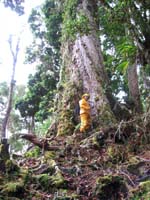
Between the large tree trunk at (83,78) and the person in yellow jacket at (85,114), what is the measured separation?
0.28 meters

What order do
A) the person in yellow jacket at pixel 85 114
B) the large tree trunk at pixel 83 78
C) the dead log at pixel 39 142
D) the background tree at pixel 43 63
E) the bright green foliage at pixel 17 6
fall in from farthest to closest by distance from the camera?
the background tree at pixel 43 63 < the bright green foliage at pixel 17 6 < the large tree trunk at pixel 83 78 < the person in yellow jacket at pixel 85 114 < the dead log at pixel 39 142

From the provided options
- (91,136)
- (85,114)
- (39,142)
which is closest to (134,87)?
(85,114)

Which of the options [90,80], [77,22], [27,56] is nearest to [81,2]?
[90,80]

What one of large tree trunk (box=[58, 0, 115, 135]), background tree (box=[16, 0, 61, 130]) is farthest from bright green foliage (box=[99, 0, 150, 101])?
background tree (box=[16, 0, 61, 130])

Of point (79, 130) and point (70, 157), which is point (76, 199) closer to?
point (70, 157)

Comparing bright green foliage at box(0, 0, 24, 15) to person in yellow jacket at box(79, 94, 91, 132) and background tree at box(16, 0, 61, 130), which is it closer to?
background tree at box(16, 0, 61, 130)

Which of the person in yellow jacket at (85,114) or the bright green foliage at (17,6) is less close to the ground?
the bright green foliage at (17,6)


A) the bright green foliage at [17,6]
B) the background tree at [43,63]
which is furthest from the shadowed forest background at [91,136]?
the background tree at [43,63]

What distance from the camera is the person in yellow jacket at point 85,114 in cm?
773

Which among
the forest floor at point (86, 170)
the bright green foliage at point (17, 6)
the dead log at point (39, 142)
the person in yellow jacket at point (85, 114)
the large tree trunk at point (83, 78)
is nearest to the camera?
the forest floor at point (86, 170)

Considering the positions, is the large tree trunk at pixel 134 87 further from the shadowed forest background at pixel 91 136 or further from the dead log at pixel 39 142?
the dead log at pixel 39 142

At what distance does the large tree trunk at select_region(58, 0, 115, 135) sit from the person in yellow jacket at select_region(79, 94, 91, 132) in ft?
0.93

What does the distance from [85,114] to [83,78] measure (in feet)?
5.26

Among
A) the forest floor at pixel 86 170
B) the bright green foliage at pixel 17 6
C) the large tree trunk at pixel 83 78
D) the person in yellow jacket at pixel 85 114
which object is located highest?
the bright green foliage at pixel 17 6
